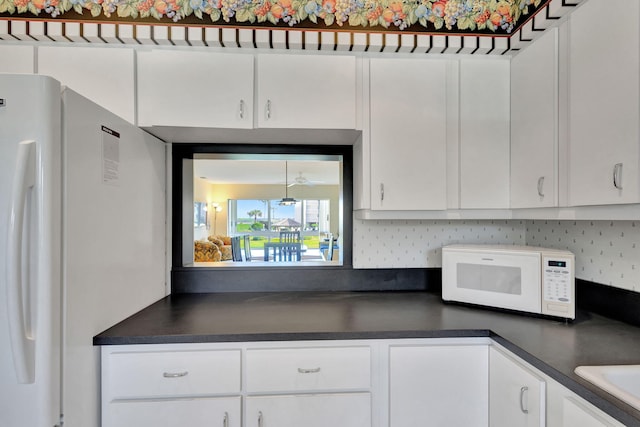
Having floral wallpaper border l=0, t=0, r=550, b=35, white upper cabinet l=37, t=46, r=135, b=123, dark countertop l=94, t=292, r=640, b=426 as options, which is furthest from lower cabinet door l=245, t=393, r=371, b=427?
floral wallpaper border l=0, t=0, r=550, b=35

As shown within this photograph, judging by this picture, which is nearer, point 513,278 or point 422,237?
point 513,278

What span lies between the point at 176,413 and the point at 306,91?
4.51 feet

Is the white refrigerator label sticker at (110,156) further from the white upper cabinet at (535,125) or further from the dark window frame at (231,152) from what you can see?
the white upper cabinet at (535,125)

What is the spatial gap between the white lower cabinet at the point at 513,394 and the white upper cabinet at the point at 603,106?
1.99 ft

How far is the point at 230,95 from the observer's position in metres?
1.54

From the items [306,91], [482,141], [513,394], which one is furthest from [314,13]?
[513,394]

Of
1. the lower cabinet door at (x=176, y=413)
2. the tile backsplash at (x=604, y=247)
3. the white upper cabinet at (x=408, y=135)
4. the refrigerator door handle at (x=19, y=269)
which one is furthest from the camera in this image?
the white upper cabinet at (x=408, y=135)

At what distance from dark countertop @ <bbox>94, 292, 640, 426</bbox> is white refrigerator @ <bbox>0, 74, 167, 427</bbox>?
0.16m

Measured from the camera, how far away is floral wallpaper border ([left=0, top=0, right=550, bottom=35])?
1.52m

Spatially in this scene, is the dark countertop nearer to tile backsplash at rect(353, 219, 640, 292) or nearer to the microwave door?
the microwave door

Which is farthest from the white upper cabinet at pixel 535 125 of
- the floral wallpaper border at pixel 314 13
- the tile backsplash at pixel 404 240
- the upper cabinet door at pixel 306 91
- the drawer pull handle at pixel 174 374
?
the drawer pull handle at pixel 174 374

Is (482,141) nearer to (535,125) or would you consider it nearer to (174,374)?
(535,125)

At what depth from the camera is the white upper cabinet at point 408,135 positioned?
64.1 inches

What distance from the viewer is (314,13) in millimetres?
1604
